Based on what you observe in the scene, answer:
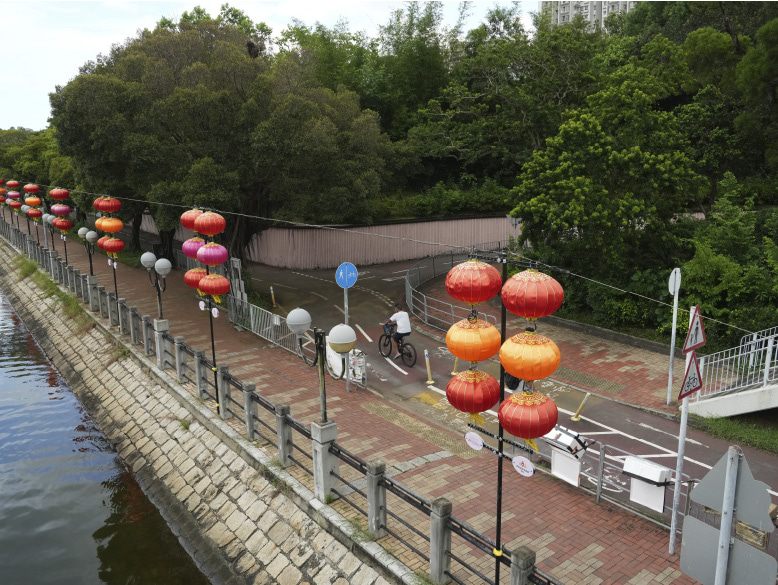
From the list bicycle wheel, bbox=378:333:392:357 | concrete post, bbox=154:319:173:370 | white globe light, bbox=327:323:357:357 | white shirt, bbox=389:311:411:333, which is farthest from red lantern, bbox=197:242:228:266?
bicycle wheel, bbox=378:333:392:357

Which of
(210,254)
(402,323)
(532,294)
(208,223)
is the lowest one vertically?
(402,323)

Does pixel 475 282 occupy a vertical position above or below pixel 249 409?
above

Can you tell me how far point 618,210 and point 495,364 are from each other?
572 cm

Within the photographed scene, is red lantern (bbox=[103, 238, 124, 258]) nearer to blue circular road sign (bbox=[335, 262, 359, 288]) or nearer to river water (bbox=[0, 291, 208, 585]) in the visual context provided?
river water (bbox=[0, 291, 208, 585])

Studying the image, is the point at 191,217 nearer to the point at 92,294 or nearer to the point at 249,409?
the point at 249,409

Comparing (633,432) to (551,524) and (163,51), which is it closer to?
(551,524)

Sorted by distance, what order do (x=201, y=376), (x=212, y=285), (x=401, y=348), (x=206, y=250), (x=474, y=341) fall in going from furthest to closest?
(x=401, y=348) → (x=212, y=285) → (x=201, y=376) → (x=206, y=250) → (x=474, y=341)

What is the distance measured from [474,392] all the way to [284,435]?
406 cm

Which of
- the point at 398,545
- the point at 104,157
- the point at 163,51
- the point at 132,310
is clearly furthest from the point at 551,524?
the point at 163,51

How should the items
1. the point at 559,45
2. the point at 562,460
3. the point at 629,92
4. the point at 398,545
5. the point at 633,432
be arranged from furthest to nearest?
the point at 559,45 → the point at 629,92 → the point at 633,432 → the point at 562,460 → the point at 398,545

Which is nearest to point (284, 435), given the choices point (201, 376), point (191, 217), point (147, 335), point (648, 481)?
point (201, 376)

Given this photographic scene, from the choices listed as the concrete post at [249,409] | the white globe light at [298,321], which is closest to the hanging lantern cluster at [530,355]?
the white globe light at [298,321]

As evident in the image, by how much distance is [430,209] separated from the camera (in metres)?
33.8

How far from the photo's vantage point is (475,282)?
7.09 meters
